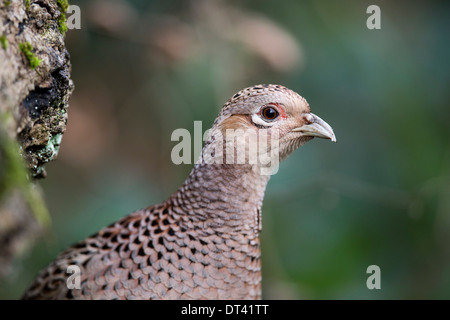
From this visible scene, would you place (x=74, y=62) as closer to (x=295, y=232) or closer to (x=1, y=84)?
(x=295, y=232)

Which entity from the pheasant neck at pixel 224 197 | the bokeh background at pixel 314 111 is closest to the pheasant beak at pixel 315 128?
the pheasant neck at pixel 224 197

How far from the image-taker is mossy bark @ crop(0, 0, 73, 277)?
1.85 metres

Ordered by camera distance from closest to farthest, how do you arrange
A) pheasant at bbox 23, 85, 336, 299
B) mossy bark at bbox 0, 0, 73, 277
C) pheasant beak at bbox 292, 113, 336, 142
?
1. mossy bark at bbox 0, 0, 73, 277
2. pheasant at bbox 23, 85, 336, 299
3. pheasant beak at bbox 292, 113, 336, 142

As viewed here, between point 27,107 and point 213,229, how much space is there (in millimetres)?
1351

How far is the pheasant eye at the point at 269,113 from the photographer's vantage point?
3.30 metres

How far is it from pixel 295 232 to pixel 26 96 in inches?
195

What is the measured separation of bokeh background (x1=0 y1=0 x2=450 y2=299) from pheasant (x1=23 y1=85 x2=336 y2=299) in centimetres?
248

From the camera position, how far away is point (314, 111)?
7125 mm

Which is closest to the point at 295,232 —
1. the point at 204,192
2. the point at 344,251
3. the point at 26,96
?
the point at 344,251

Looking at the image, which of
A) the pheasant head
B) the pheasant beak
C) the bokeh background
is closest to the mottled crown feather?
the pheasant head

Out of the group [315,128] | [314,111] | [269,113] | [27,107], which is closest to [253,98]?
[269,113]

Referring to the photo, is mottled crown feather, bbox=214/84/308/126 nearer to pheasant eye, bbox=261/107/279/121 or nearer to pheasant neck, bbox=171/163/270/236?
pheasant eye, bbox=261/107/279/121

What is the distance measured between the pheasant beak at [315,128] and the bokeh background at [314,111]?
2435 millimetres

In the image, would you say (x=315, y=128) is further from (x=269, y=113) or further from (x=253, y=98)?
(x=253, y=98)
